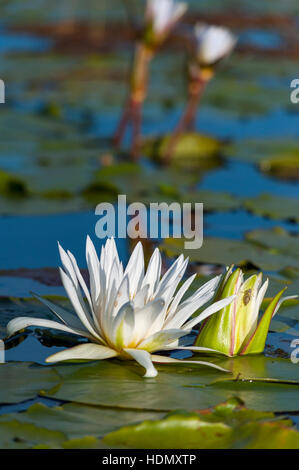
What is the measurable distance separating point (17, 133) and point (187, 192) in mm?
1305

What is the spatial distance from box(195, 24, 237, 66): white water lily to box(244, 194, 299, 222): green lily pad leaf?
0.75 metres

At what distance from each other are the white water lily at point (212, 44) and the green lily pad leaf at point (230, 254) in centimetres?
121

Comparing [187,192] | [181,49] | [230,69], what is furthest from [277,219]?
[181,49]

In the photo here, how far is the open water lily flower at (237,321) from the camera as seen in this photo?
1936 millimetres

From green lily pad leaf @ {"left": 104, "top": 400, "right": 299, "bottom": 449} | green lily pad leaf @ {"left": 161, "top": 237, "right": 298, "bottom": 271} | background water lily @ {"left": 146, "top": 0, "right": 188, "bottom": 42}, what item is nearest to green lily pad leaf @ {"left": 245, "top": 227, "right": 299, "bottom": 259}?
green lily pad leaf @ {"left": 161, "top": 237, "right": 298, "bottom": 271}

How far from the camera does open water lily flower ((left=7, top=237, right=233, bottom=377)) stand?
1.81 meters

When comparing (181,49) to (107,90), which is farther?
(181,49)

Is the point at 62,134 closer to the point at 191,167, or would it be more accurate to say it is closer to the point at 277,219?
the point at 191,167

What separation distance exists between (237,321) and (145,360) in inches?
11.3

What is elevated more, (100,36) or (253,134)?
(100,36)

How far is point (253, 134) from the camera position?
496 centimetres

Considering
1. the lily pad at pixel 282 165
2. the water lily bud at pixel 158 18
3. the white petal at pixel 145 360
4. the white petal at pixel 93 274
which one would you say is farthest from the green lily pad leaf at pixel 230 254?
the lily pad at pixel 282 165

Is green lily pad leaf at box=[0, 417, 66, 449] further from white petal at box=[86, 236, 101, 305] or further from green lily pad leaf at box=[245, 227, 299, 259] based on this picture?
green lily pad leaf at box=[245, 227, 299, 259]
